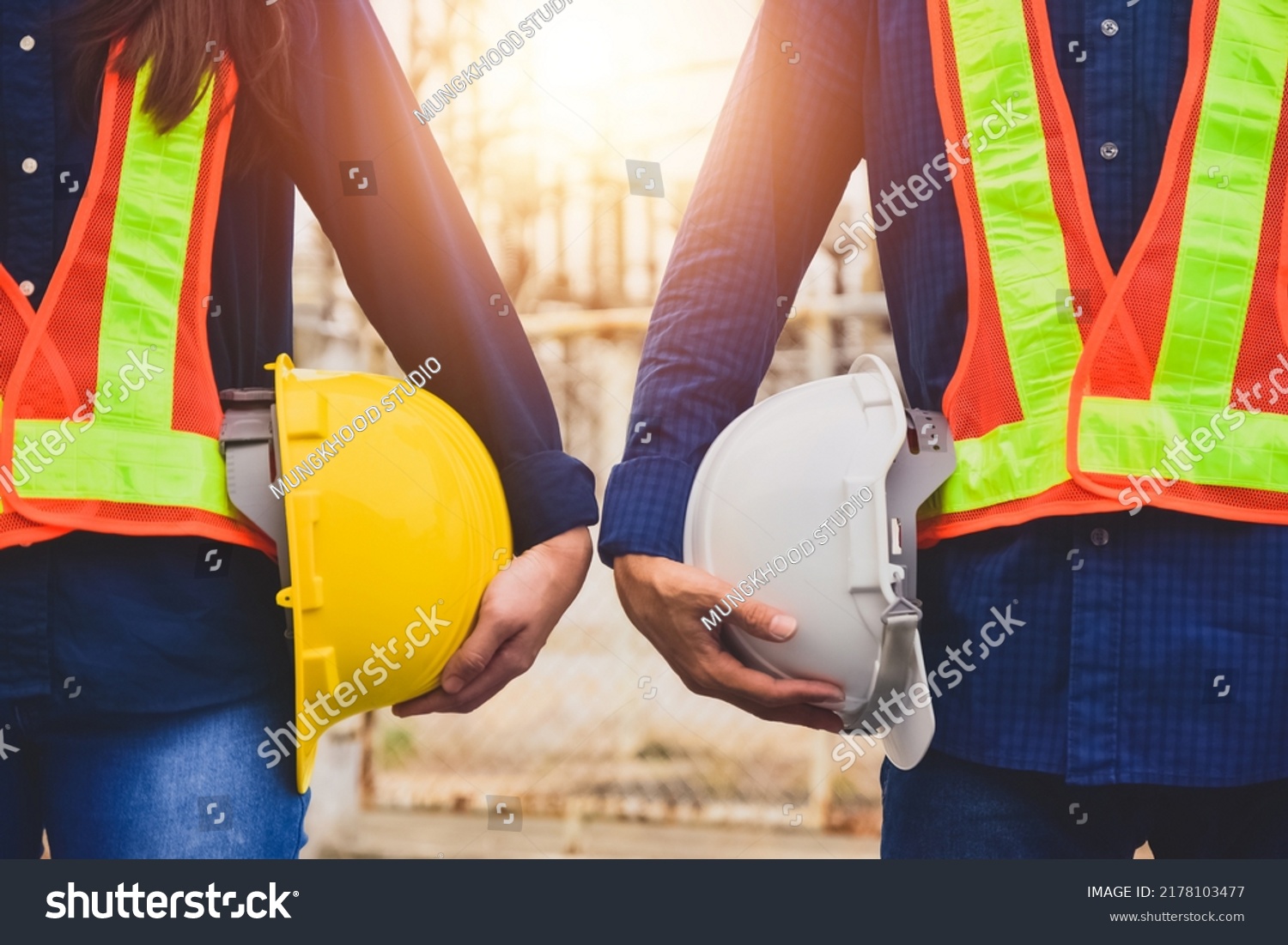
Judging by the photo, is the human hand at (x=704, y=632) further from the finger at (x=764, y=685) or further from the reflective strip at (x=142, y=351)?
the reflective strip at (x=142, y=351)

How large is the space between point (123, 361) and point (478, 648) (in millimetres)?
457

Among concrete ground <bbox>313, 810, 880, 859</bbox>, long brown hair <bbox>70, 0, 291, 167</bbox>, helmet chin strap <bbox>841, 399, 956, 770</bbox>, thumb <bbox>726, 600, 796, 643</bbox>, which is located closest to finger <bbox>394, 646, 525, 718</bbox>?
thumb <bbox>726, 600, 796, 643</bbox>

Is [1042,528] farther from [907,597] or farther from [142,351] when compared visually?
[142,351]

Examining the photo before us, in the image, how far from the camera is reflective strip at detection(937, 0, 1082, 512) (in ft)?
3.78

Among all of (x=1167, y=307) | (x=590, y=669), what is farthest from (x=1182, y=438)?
(x=590, y=669)

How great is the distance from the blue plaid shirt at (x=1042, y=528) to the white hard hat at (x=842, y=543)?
5cm

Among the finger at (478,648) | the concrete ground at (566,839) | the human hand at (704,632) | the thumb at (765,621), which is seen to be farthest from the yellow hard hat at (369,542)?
the concrete ground at (566,839)

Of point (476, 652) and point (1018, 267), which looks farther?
point (476, 652)

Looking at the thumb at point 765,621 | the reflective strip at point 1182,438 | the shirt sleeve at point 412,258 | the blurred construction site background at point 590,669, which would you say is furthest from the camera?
the blurred construction site background at point 590,669

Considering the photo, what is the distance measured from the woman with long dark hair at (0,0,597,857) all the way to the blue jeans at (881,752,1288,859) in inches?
19.6

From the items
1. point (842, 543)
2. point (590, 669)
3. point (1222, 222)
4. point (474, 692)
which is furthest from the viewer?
point (590, 669)

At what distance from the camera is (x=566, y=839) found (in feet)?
15.4

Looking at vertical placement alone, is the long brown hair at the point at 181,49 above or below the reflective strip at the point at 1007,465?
above

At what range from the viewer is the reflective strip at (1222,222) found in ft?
3.65
